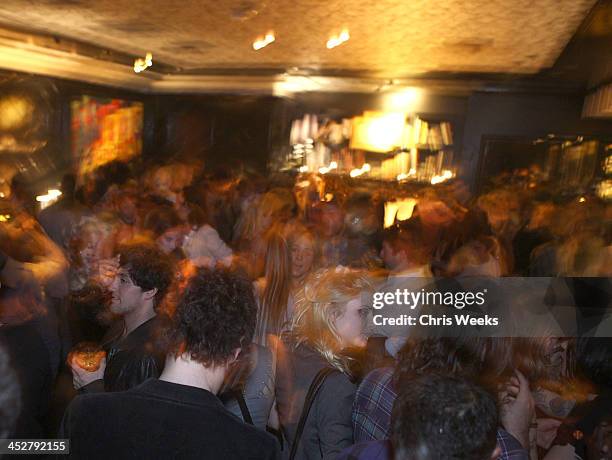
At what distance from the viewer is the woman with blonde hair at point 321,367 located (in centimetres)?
151

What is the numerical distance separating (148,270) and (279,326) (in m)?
0.52

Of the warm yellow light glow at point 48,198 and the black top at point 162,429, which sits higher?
the warm yellow light glow at point 48,198

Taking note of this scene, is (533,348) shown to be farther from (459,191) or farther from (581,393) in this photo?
(459,191)

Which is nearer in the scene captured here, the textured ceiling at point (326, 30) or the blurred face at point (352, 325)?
the blurred face at point (352, 325)

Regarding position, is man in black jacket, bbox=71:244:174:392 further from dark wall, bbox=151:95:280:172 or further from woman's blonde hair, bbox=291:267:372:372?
dark wall, bbox=151:95:280:172

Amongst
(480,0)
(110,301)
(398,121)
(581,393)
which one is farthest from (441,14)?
(110,301)

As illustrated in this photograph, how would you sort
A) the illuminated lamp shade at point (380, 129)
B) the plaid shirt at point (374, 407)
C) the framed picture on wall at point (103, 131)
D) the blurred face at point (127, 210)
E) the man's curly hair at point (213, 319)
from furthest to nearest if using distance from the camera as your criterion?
the blurred face at point (127, 210) < the framed picture on wall at point (103, 131) < the illuminated lamp shade at point (380, 129) < the plaid shirt at point (374, 407) < the man's curly hair at point (213, 319)

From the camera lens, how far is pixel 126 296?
177cm

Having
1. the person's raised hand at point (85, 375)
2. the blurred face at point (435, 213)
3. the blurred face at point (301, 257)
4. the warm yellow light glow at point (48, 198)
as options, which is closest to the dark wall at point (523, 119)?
the blurred face at point (435, 213)

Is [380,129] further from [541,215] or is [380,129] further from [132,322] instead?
[132,322]

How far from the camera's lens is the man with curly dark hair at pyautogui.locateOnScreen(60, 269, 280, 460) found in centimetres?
112

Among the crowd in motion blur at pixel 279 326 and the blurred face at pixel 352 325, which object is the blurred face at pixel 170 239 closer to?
the crowd in motion blur at pixel 279 326

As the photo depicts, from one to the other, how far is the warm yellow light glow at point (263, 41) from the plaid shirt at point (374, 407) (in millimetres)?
1512

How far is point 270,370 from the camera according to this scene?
167 centimetres
